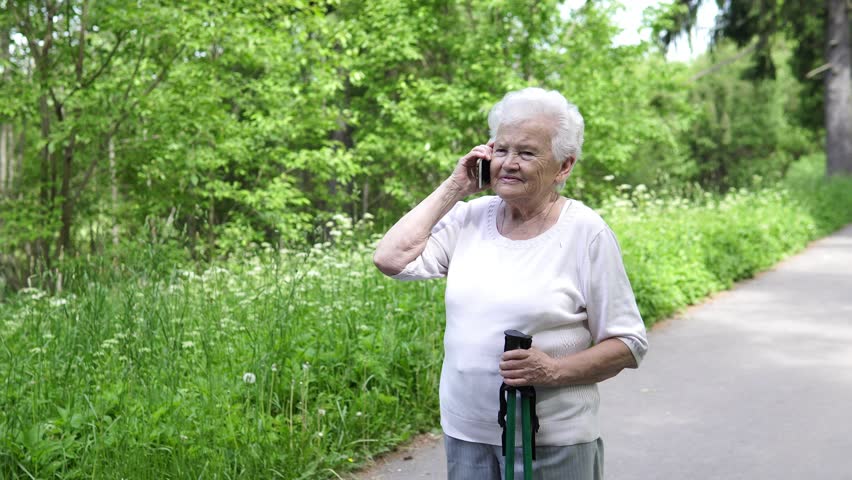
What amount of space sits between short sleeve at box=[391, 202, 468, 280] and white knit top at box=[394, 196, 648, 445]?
0.18 m

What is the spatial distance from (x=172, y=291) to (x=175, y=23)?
616 centimetres

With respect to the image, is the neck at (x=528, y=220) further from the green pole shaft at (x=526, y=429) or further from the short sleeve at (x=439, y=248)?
the green pole shaft at (x=526, y=429)

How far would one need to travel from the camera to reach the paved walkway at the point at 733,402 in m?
5.05

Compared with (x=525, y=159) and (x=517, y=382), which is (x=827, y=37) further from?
(x=517, y=382)

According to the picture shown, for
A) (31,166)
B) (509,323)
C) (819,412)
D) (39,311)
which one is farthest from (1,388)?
(31,166)

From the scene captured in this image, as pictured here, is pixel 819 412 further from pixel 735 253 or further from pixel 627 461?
pixel 735 253

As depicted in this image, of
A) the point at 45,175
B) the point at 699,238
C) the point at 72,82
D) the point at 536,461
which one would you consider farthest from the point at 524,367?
the point at 45,175

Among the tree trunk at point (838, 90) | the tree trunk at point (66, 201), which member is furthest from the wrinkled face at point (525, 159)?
the tree trunk at point (838, 90)

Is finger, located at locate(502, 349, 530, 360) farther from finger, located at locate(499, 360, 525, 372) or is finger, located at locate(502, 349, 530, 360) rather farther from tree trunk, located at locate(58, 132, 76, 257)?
tree trunk, located at locate(58, 132, 76, 257)

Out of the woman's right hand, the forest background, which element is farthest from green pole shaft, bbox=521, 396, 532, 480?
the forest background

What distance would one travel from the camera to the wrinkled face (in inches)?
102

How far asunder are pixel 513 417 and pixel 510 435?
0.19 feet

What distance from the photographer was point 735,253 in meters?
12.2

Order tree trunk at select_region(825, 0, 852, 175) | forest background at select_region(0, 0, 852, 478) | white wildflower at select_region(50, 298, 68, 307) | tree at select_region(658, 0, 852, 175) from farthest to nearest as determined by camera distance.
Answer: tree trunk at select_region(825, 0, 852, 175)
tree at select_region(658, 0, 852, 175)
white wildflower at select_region(50, 298, 68, 307)
forest background at select_region(0, 0, 852, 478)
